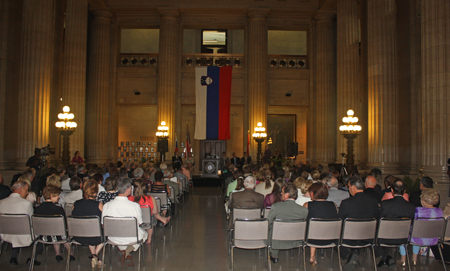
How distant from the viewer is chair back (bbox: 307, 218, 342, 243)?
5172mm

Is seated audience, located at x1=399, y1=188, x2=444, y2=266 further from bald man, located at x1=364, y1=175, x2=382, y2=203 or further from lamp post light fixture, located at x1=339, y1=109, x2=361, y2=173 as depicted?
lamp post light fixture, located at x1=339, y1=109, x2=361, y2=173

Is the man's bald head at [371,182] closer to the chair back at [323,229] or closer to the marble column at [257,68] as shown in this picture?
the chair back at [323,229]

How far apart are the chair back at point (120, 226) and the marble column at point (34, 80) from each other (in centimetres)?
962

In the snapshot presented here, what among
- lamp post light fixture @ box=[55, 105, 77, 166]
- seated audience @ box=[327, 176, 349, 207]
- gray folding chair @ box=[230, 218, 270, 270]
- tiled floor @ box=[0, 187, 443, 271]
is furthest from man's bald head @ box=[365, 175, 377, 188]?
lamp post light fixture @ box=[55, 105, 77, 166]

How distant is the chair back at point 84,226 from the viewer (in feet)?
17.0

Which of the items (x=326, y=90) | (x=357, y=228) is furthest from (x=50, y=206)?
(x=326, y=90)

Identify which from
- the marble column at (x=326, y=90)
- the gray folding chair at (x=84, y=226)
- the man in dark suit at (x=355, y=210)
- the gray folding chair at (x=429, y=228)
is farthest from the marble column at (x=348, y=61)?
the gray folding chair at (x=84, y=226)

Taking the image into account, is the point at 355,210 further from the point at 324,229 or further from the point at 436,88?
the point at 436,88

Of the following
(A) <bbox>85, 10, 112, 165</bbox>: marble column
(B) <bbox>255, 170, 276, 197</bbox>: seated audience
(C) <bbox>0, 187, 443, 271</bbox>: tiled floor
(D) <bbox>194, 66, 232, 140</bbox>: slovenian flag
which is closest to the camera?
(C) <bbox>0, 187, 443, 271</bbox>: tiled floor

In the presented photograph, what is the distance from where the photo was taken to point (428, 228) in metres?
5.32

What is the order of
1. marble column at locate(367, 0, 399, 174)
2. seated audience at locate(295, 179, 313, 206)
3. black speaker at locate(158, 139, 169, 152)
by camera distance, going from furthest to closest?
black speaker at locate(158, 139, 169, 152)
marble column at locate(367, 0, 399, 174)
seated audience at locate(295, 179, 313, 206)

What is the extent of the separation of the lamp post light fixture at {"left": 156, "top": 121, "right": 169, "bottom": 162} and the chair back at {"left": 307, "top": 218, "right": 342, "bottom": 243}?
16.1m

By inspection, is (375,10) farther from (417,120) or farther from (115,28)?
(115,28)

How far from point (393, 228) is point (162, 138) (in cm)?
1699
